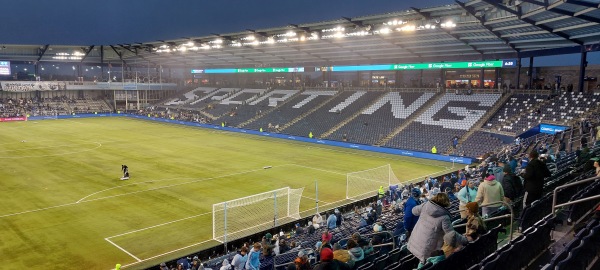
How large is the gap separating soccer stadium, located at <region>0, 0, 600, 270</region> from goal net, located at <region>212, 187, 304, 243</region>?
13 cm

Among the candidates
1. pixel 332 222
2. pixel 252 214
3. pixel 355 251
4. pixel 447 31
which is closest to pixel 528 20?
pixel 447 31

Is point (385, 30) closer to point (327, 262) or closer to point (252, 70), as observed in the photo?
point (327, 262)

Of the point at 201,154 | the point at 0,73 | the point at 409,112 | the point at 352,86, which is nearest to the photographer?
the point at 201,154

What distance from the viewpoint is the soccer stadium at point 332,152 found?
29.3 ft

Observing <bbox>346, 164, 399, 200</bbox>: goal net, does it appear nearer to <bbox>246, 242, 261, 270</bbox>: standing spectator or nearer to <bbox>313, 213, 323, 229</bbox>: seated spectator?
<bbox>313, 213, 323, 229</bbox>: seated spectator

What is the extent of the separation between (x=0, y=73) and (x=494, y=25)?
77393mm

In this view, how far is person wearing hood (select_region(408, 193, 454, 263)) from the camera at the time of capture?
20.3 feet

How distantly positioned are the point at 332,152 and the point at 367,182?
578 inches

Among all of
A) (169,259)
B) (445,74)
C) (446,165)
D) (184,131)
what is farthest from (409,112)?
(169,259)

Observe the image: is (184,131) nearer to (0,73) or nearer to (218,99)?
(218,99)

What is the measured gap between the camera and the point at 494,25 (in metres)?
34.0

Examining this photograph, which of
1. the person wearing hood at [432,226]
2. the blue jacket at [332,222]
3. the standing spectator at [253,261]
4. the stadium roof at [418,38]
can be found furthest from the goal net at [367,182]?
the person wearing hood at [432,226]

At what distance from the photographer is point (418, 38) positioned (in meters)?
42.8

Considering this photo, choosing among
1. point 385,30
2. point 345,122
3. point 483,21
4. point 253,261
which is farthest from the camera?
point 345,122
